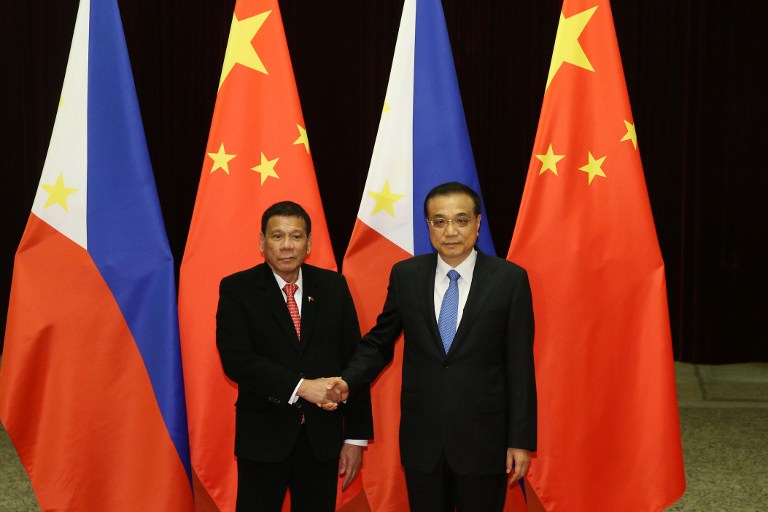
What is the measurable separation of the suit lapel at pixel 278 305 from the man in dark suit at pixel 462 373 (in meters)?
0.20

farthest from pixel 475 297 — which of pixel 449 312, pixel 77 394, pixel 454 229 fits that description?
pixel 77 394

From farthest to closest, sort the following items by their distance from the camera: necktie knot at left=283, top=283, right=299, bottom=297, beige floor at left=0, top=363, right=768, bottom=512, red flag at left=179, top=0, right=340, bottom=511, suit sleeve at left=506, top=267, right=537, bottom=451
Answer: beige floor at left=0, top=363, right=768, bottom=512, red flag at left=179, top=0, right=340, bottom=511, necktie knot at left=283, top=283, right=299, bottom=297, suit sleeve at left=506, top=267, right=537, bottom=451

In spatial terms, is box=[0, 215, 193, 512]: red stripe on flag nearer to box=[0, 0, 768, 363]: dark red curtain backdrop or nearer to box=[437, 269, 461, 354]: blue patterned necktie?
box=[437, 269, 461, 354]: blue patterned necktie

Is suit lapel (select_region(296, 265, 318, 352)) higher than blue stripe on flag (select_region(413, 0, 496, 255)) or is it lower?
lower

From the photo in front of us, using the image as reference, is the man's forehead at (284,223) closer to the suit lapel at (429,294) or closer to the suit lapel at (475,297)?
the suit lapel at (429,294)

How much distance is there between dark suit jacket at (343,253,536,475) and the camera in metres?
2.12

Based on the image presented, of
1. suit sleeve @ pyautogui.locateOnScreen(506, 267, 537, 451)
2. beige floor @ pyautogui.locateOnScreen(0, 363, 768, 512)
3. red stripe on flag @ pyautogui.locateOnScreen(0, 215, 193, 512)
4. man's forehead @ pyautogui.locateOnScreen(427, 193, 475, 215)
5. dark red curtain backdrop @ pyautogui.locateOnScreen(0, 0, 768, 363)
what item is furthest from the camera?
dark red curtain backdrop @ pyautogui.locateOnScreen(0, 0, 768, 363)

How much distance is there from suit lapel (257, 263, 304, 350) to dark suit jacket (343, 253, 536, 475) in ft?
1.11

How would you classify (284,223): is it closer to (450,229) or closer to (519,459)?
(450,229)

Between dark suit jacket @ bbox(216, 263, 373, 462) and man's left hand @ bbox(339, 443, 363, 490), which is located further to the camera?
man's left hand @ bbox(339, 443, 363, 490)

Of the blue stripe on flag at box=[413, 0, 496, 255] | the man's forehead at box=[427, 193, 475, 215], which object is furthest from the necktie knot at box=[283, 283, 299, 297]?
the blue stripe on flag at box=[413, 0, 496, 255]

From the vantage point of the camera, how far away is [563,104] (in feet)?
9.38

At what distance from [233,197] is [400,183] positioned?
62 cm

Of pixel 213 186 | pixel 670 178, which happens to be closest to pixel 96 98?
pixel 213 186
